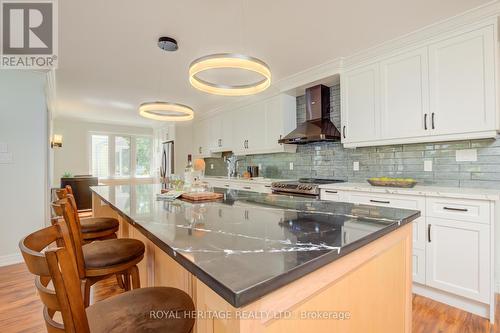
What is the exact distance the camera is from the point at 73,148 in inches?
265

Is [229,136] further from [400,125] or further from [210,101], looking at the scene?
[400,125]

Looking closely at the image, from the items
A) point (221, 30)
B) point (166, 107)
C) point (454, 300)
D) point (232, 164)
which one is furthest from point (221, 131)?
point (454, 300)

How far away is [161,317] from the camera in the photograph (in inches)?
32.9

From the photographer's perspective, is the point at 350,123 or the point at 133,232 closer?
the point at 133,232

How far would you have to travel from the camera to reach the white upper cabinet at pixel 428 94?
2.00 metres

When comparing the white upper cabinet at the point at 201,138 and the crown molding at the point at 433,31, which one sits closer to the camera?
the crown molding at the point at 433,31

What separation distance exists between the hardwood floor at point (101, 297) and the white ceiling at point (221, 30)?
8.13 feet

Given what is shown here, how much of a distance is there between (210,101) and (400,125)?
346 centimetres

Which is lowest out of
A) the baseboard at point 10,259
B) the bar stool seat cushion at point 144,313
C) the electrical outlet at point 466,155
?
the baseboard at point 10,259

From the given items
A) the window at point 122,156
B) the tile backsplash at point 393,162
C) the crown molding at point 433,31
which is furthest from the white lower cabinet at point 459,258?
the window at point 122,156

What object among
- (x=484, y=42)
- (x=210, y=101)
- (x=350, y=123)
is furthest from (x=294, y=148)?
(x=484, y=42)

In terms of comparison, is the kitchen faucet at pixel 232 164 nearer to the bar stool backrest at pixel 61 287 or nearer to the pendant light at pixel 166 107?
the pendant light at pixel 166 107

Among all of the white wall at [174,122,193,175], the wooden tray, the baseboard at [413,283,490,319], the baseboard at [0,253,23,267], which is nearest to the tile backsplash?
the wooden tray

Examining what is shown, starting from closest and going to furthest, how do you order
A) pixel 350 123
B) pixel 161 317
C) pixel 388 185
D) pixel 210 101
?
pixel 161 317
pixel 388 185
pixel 350 123
pixel 210 101
